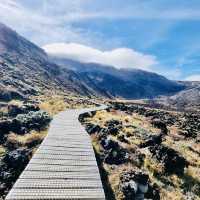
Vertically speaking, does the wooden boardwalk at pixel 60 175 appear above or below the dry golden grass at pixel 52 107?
below

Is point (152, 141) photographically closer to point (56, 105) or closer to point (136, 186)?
point (136, 186)

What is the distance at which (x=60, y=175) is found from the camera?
1833 cm

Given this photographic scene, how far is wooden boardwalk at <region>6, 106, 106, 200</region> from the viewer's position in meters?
15.8

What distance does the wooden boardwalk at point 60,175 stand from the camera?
15.8 m

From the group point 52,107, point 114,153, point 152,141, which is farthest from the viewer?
point 52,107

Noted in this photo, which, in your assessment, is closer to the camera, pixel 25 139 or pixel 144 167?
pixel 144 167

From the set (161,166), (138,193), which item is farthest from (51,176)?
(161,166)

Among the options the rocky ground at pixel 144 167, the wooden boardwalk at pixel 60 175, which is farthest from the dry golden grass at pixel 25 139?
the wooden boardwalk at pixel 60 175

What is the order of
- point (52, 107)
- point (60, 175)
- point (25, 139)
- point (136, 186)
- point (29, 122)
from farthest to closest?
point (52, 107) < point (29, 122) < point (25, 139) < point (136, 186) < point (60, 175)

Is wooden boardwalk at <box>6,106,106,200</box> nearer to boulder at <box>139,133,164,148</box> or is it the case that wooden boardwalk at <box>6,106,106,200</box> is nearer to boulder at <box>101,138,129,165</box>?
boulder at <box>101,138,129,165</box>

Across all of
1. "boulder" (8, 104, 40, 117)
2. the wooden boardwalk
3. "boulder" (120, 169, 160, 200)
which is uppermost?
"boulder" (8, 104, 40, 117)

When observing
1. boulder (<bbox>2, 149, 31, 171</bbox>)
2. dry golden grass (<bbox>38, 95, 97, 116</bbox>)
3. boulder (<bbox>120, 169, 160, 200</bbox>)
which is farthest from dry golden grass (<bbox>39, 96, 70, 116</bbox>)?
boulder (<bbox>120, 169, 160, 200</bbox>)

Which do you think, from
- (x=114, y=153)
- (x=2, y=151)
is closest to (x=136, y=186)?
(x=114, y=153)

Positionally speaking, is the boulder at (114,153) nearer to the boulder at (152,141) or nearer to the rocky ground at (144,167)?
the rocky ground at (144,167)
